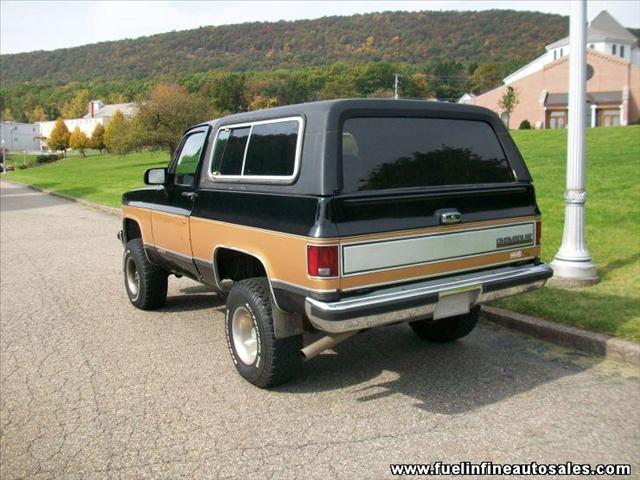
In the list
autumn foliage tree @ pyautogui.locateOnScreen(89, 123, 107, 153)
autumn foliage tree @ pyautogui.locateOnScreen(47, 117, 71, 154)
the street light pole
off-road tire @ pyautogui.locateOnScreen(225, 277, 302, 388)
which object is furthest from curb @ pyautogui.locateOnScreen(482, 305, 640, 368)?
autumn foliage tree @ pyautogui.locateOnScreen(47, 117, 71, 154)

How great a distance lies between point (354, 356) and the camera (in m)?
5.11

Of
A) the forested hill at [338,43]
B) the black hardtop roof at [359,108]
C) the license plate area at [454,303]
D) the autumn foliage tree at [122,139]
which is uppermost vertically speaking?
the forested hill at [338,43]

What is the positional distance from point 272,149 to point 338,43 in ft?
451

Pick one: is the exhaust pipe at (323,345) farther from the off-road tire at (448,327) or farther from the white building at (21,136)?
the white building at (21,136)

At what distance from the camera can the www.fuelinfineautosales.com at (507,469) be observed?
324cm

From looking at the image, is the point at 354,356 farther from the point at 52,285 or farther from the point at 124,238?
the point at 52,285

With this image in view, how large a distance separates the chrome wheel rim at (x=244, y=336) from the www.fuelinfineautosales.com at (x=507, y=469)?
159 cm

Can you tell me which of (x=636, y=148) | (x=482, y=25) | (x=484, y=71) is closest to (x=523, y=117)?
(x=484, y=71)

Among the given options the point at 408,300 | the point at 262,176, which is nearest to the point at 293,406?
the point at 408,300

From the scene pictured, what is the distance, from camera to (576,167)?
6.65m

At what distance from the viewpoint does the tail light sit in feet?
11.8

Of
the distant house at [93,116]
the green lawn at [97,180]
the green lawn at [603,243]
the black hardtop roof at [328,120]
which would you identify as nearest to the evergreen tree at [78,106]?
the distant house at [93,116]

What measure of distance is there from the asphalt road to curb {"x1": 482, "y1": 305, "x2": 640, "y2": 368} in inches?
5.0

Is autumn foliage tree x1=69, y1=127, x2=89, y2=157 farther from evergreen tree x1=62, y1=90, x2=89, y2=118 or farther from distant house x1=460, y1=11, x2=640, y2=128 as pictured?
distant house x1=460, y1=11, x2=640, y2=128
